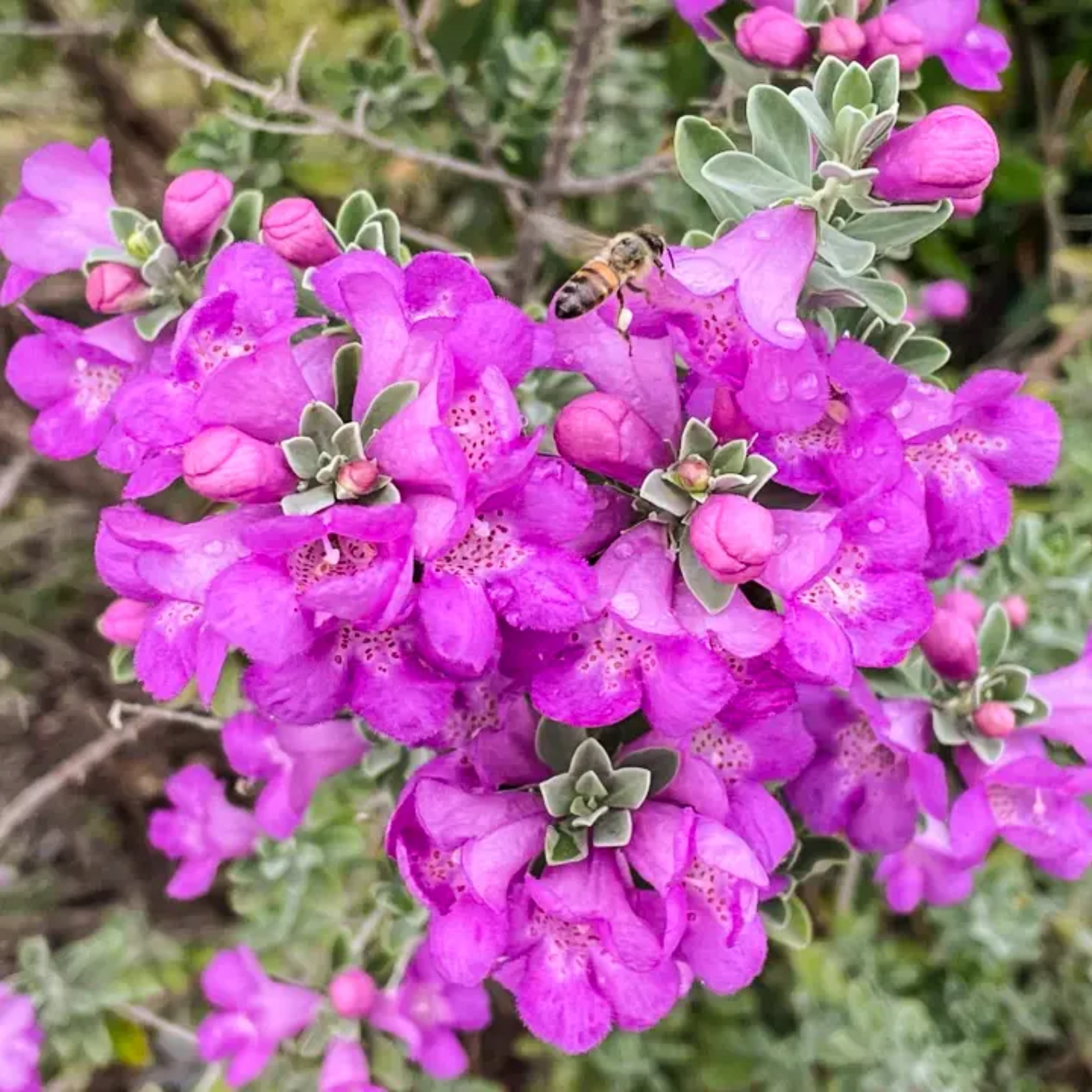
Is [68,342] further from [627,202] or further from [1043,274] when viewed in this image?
[1043,274]

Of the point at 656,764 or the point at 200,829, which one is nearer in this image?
the point at 656,764

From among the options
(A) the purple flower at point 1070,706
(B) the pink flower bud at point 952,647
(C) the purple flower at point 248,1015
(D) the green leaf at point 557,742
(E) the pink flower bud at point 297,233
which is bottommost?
(C) the purple flower at point 248,1015

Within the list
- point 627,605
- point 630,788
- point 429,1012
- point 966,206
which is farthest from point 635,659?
point 429,1012

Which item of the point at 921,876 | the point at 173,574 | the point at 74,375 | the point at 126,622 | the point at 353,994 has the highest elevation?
the point at 173,574

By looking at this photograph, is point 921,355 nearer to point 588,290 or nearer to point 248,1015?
point 588,290

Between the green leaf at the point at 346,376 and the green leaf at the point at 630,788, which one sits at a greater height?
the green leaf at the point at 346,376

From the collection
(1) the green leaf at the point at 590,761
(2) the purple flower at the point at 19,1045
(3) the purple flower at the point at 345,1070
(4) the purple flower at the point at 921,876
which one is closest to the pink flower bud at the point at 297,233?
(1) the green leaf at the point at 590,761

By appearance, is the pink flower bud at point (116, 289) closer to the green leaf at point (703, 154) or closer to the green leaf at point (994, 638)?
the green leaf at point (703, 154)
